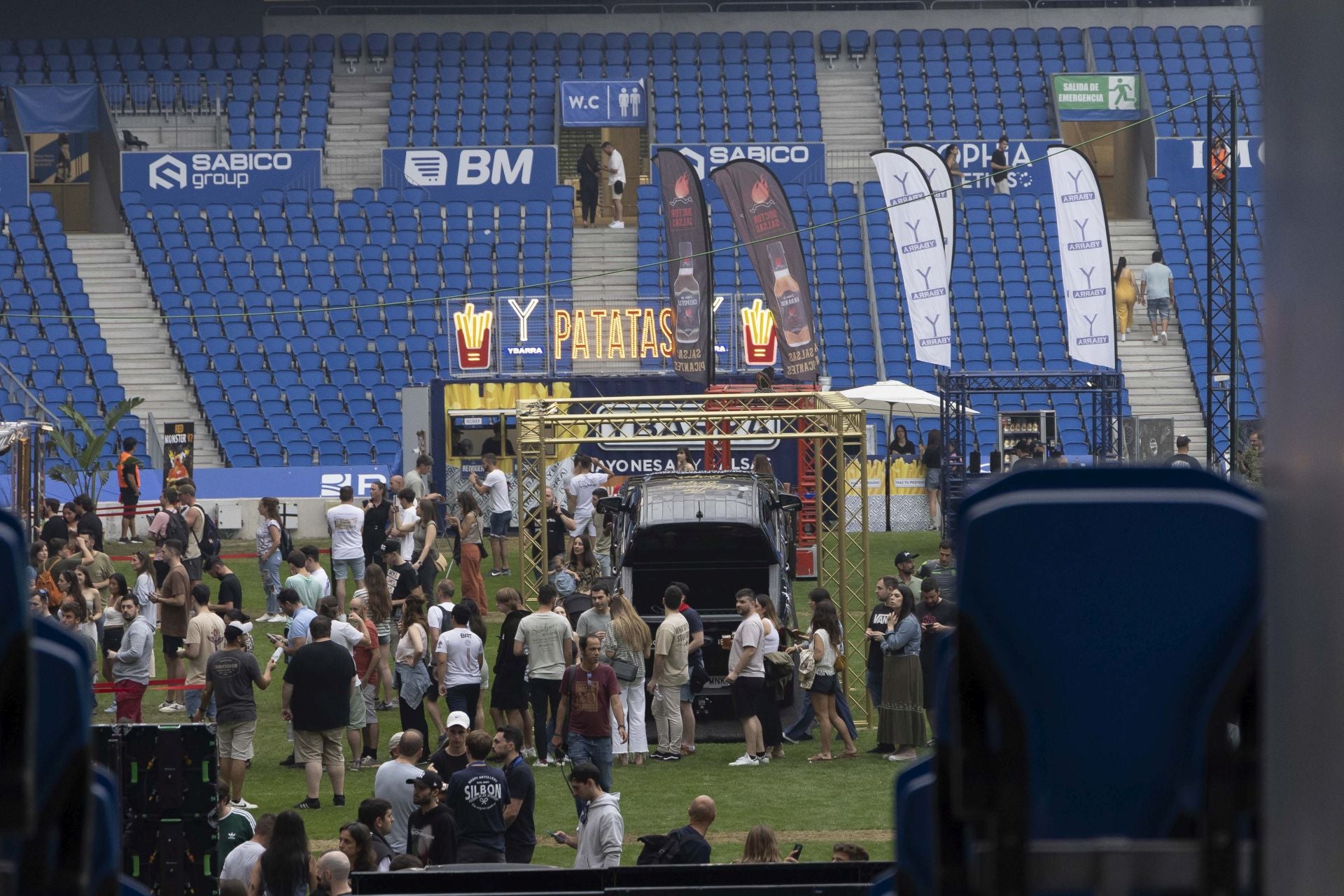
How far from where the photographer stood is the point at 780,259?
24969 millimetres

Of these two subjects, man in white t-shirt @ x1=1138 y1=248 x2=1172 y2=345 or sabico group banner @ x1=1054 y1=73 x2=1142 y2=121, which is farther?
sabico group banner @ x1=1054 y1=73 x2=1142 y2=121

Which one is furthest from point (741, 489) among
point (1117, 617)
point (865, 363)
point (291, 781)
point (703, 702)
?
point (865, 363)

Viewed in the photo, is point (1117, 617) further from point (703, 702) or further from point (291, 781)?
point (703, 702)

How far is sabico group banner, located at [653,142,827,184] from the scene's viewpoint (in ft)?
133

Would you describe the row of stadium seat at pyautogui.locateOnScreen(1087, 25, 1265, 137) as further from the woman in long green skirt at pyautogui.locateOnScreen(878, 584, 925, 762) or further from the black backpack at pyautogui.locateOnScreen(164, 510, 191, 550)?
the woman in long green skirt at pyautogui.locateOnScreen(878, 584, 925, 762)

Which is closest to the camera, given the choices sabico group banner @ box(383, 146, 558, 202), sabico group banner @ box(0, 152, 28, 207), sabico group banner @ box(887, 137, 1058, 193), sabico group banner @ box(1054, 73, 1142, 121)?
sabico group banner @ box(0, 152, 28, 207)

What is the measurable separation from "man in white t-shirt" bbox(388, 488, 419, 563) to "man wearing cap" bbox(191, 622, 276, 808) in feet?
24.4

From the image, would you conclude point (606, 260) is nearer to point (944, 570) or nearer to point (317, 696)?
point (944, 570)

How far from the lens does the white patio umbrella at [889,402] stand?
90.8 ft

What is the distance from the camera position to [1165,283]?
36.6m

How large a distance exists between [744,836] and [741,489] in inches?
231

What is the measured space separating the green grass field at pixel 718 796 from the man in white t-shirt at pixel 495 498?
671 cm

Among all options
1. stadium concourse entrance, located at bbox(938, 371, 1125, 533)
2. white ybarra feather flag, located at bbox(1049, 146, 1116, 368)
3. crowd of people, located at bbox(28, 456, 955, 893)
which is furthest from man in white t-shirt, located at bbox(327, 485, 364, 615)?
white ybarra feather flag, located at bbox(1049, 146, 1116, 368)

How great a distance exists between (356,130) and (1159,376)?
69.0 ft
